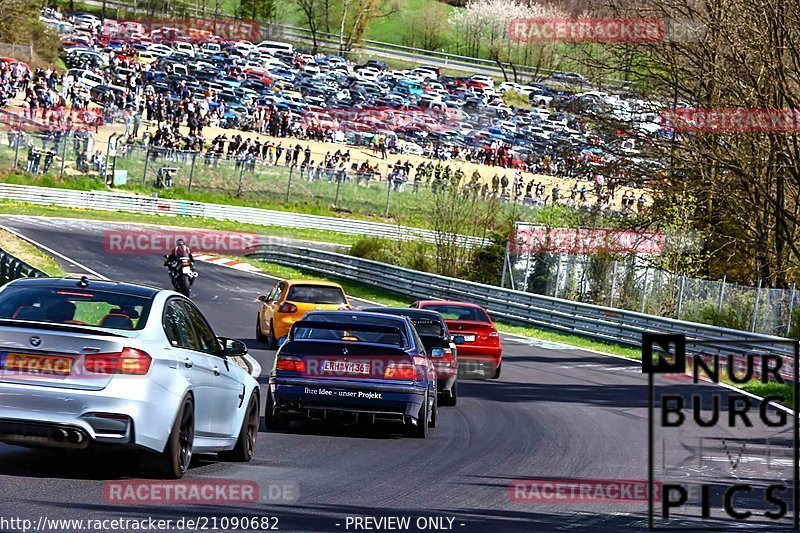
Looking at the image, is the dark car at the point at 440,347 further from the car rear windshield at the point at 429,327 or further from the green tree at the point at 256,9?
the green tree at the point at 256,9

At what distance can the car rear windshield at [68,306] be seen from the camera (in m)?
9.21

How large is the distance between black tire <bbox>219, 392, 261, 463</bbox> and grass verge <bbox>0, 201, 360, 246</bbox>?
4168cm

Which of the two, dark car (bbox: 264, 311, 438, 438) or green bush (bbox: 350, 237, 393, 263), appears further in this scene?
green bush (bbox: 350, 237, 393, 263)

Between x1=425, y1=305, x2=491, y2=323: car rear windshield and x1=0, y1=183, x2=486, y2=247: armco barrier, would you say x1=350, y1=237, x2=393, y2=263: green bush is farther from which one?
x1=425, y1=305, x2=491, y2=323: car rear windshield

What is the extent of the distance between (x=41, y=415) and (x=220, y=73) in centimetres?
7819

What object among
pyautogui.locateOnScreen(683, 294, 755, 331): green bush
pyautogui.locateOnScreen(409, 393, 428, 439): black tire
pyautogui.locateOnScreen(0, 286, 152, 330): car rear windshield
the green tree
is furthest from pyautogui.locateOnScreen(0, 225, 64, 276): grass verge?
the green tree

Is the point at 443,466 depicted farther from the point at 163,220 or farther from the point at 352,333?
the point at 163,220

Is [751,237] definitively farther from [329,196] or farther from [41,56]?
[41,56]

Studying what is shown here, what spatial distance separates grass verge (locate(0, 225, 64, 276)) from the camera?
3306 cm

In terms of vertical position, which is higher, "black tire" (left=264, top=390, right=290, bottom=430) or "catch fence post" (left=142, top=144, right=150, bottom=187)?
"catch fence post" (left=142, top=144, right=150, bottom=187)

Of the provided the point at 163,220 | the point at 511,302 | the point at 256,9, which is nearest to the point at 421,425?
the point at 511,302

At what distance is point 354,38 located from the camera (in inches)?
5017

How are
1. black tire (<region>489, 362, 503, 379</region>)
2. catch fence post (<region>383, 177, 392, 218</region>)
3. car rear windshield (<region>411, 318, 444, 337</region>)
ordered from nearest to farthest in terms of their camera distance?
car rear windshield (<region>411, 318, 444, 337</region>) → black tire (<region>489, 362, 503, 379</region>) → catch fence post (<region>383, 177, 392, 218</region>)

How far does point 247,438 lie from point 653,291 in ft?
85.9
